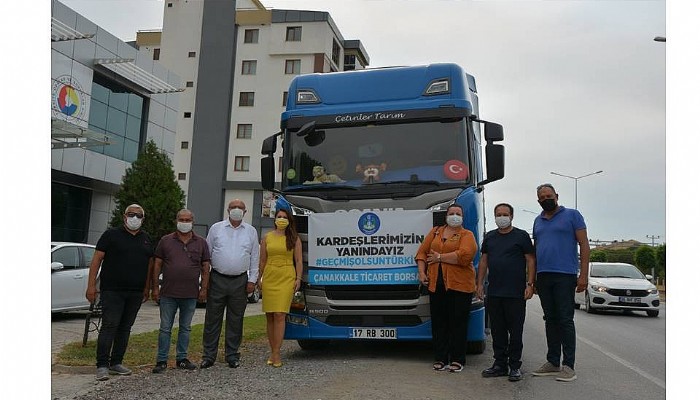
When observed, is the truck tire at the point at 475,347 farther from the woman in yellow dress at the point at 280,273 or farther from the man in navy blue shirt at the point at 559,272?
the woman in yellow dress at the point at 280,273

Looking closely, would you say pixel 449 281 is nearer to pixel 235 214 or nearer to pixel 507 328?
pixel 507 328

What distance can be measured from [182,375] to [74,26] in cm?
2042

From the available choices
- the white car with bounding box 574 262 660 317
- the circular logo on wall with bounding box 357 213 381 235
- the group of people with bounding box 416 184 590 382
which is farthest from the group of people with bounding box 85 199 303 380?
the white car with bounding box 574 262 660 317

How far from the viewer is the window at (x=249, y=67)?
4700 cm

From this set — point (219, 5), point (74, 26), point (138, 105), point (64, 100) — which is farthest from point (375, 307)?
point (219, 5)

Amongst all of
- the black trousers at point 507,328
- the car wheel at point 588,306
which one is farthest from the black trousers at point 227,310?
the car wheel at point 588,306

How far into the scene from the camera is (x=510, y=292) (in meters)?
6.90

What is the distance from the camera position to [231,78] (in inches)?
1853

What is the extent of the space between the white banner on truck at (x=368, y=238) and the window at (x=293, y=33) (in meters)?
40.2

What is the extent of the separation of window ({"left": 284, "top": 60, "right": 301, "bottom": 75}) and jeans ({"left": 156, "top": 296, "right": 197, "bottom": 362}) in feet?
131

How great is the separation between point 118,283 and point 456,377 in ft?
12.4

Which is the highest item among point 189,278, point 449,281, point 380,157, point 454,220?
point 380,157

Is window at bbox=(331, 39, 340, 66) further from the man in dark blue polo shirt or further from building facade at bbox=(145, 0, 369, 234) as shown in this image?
the man in dark blue polo shirt

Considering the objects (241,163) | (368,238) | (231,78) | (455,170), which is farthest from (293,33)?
(368,238)
